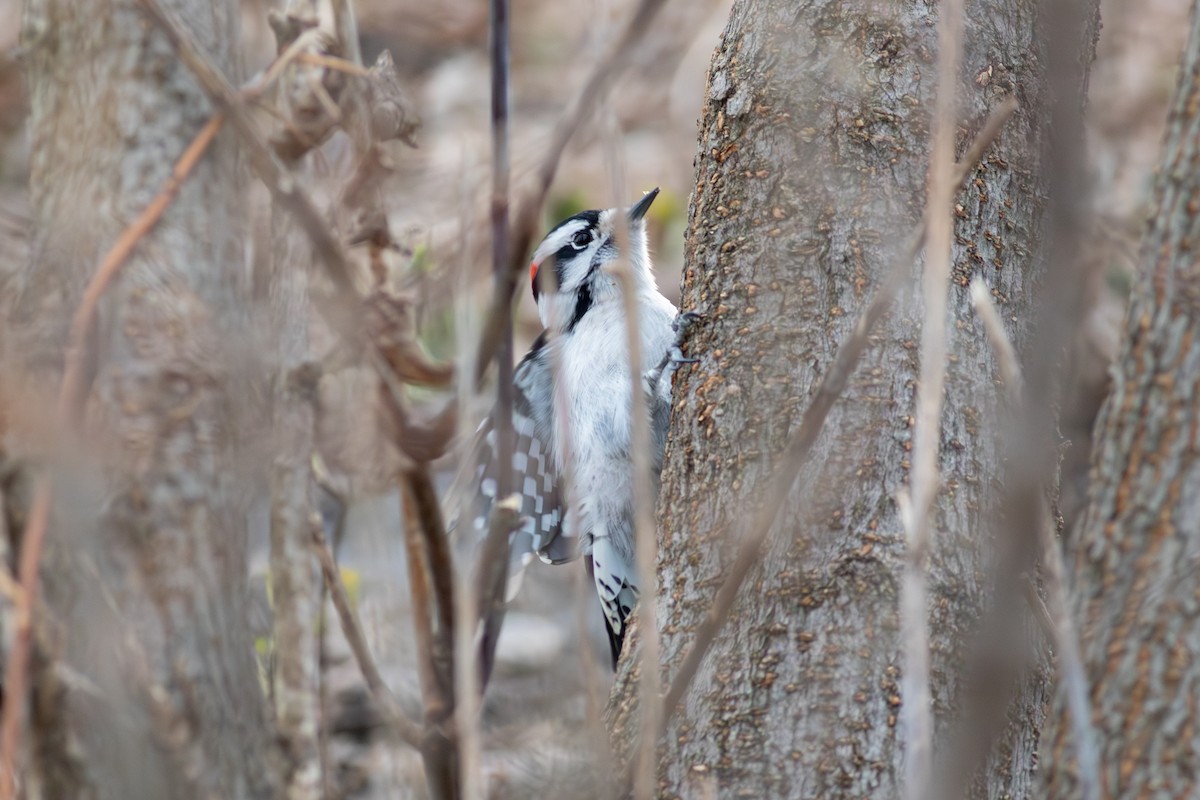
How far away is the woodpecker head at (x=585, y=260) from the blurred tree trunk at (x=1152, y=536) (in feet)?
9.03

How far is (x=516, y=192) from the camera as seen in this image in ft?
6.78

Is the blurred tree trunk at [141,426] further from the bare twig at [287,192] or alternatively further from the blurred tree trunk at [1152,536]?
the blurred tree trunk at [1152,536]

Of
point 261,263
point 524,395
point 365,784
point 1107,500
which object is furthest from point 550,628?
point 1107,500

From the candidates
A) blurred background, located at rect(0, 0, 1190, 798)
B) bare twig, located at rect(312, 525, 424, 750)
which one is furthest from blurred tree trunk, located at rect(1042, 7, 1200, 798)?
bare twig, located at rect(312, 525, 424, 750)

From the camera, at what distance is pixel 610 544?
394 centimetres

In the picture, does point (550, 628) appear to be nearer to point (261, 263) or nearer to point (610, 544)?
point (610, 544)

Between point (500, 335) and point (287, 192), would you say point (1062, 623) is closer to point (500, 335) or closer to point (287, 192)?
point (500, 335)

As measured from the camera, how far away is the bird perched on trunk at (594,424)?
387 cm

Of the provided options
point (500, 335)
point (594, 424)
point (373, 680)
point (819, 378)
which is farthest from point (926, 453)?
point (594, 424)

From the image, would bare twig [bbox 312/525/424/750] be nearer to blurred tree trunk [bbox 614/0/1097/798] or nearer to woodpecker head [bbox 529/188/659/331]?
blurred tree trunk [bbox 614/0/1097/798]

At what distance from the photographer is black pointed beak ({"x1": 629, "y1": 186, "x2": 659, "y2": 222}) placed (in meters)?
4.02

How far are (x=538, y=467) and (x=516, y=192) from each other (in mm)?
2138

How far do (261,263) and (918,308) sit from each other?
1.06 metres

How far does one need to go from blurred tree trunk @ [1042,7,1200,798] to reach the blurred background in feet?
1.76
